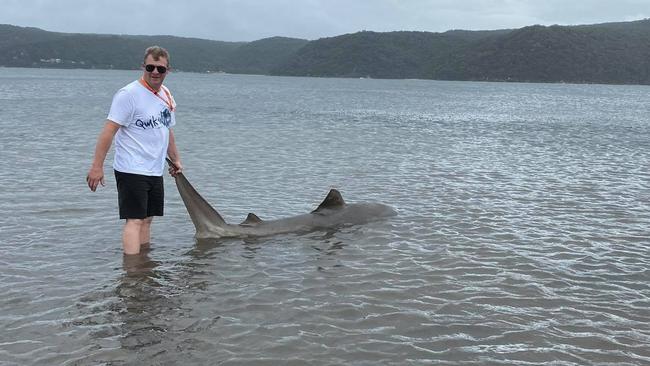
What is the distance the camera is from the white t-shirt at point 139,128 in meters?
8.23

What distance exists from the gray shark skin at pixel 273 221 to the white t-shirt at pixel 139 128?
1.30 meters

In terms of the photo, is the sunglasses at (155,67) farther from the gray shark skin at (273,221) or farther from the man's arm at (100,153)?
the gray shark skin at (273,221)

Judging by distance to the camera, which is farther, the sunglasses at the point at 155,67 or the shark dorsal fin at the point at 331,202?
the shark dorsal fin at the point at 331,202

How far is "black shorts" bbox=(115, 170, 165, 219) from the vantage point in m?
8.57

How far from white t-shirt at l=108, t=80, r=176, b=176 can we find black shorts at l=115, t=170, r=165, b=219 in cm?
10

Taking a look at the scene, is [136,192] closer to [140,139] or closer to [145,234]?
[140,139]

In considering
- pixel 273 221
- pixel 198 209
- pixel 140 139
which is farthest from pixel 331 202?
pixel 140 139

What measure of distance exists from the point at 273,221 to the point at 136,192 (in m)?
3.85

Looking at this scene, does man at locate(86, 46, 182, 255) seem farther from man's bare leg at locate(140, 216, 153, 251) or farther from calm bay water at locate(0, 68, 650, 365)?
calm bay water at locate(0, 68, 650, 365)

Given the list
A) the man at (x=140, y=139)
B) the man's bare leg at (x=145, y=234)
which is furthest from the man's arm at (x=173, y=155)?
the man's bare leg at (x=145, y=234)

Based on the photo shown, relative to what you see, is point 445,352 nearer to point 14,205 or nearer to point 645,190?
point 14,205

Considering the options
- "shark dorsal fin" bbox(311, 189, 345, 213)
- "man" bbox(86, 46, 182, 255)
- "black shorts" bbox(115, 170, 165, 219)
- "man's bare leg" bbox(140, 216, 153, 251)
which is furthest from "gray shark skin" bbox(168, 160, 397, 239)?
"man" bbox(86, 46, 182, 255)

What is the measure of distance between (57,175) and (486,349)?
15.2m

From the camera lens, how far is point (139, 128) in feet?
27.7
